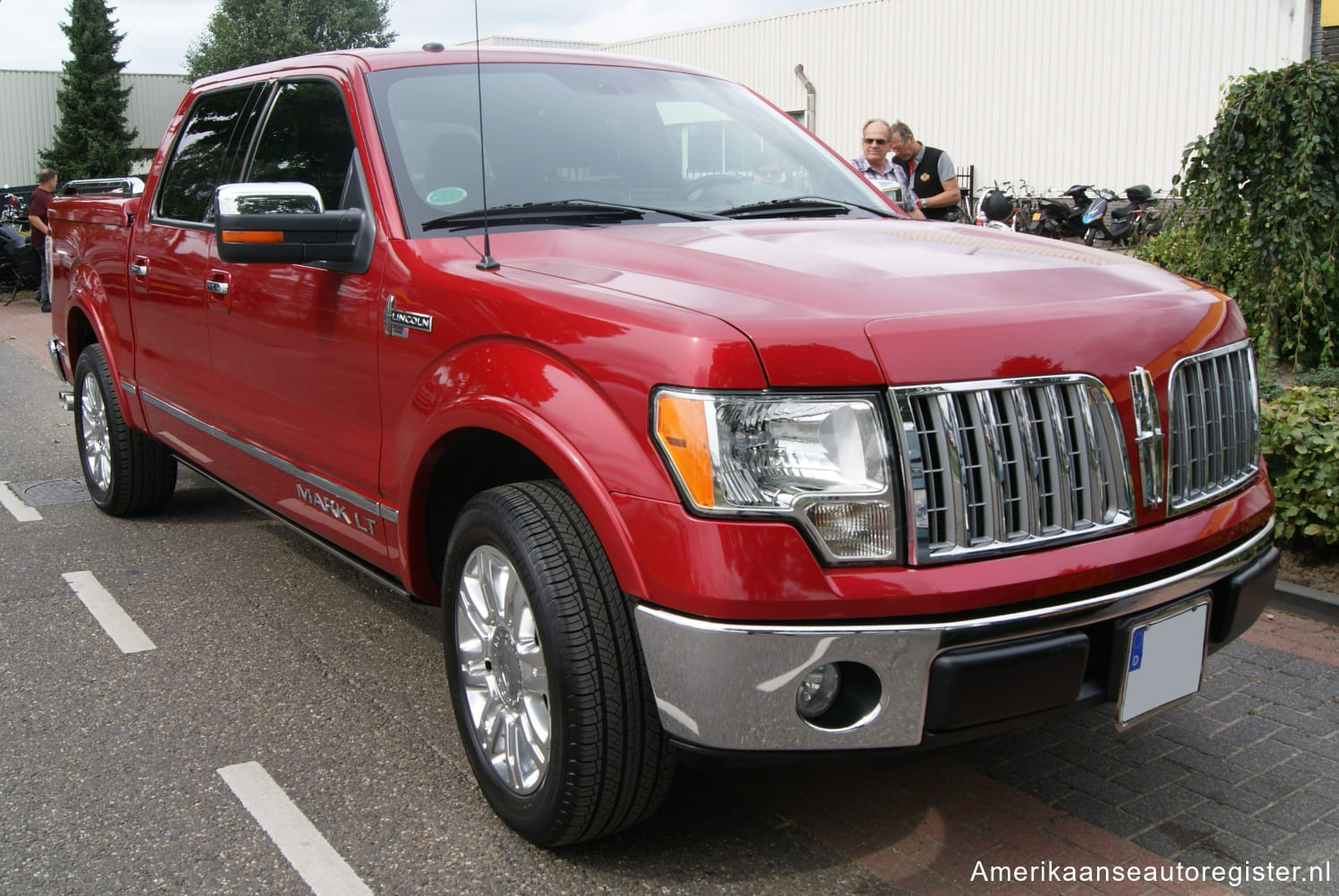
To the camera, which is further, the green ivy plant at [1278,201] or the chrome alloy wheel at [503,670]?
the green ivy plant at [1278,201]

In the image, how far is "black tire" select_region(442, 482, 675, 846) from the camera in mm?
2555

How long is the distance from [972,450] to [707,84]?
239 cm

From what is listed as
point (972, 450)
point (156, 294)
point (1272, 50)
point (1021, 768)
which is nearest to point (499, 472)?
point (972, 450)

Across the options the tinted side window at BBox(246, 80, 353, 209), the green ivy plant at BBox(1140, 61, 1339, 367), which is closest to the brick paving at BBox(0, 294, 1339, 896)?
the tinted side window at BBox(246, 80, 353, 209)


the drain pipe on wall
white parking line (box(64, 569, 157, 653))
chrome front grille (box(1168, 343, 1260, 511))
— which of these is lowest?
white parking line (box(64, 569, 157, 653))

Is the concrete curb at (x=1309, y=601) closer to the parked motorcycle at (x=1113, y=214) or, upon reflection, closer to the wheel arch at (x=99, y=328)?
the wheel arch at (x=99, y=328)

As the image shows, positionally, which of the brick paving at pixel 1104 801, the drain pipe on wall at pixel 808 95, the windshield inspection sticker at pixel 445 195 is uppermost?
the drain pipe on wall at pixel 808 95

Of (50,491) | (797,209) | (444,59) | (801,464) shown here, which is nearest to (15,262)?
(50,491)

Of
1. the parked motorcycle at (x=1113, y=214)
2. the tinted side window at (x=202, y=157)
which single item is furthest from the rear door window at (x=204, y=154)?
the parked motorcycle at (x=1113, y=214)

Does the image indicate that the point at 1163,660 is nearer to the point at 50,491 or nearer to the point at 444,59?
the point at 444,59

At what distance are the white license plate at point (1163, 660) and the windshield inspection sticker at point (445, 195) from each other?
2066 mm

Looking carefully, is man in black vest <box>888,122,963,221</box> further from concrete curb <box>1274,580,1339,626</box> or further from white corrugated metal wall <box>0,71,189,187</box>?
white corrugated metal wall <box>0,71,189,187</box>

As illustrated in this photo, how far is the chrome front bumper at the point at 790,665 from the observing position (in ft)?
7.60

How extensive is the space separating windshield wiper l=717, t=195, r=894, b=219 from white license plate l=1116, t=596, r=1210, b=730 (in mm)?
1622
